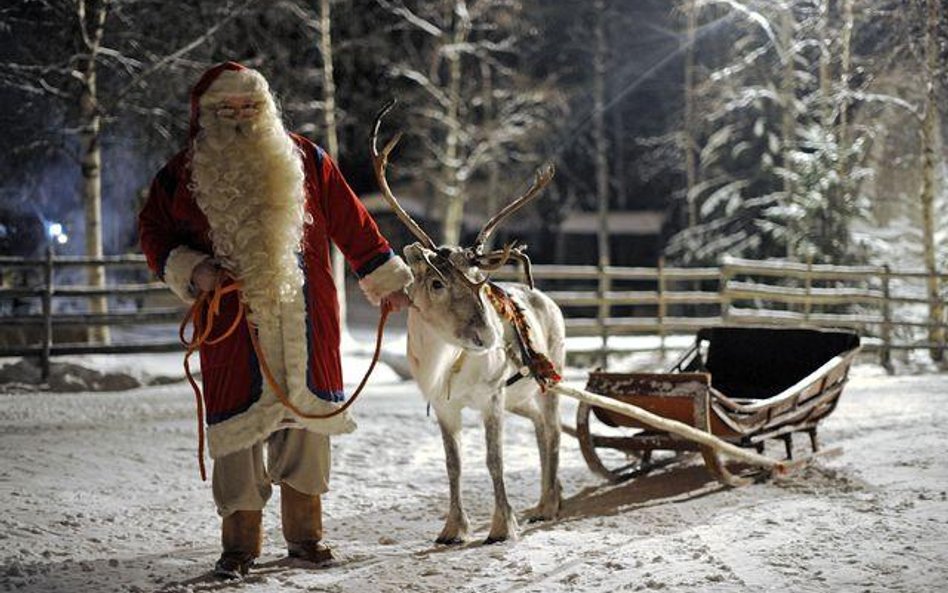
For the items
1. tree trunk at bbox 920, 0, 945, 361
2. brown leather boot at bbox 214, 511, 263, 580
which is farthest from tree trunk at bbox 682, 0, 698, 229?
brown leather boot at bbox 214, 511, 263, 580

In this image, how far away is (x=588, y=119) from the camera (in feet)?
87.8

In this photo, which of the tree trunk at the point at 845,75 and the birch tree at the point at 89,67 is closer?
the birch tree at the point at 89,67

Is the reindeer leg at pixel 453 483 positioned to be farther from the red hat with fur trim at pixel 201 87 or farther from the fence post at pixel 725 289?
the fence post at pixel 725 289

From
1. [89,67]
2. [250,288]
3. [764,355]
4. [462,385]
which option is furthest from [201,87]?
[89,67]

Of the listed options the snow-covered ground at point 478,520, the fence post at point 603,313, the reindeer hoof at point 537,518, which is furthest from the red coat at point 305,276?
the fence post at point 603,313

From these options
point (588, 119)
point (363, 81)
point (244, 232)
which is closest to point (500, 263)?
point (244, 232)

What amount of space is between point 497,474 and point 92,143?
1006 cm

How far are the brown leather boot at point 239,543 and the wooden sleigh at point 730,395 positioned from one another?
237cm

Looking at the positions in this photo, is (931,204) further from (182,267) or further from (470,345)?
(182,267)

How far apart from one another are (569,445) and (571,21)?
1989 cm

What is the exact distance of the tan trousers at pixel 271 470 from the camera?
437 centimetres

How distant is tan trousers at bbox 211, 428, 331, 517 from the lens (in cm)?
437

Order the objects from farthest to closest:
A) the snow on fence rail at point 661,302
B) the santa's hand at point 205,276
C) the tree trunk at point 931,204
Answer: the tree trunk at point 931,204, the snow on fence rail at point 661,302, the santa's hand at point 205,276

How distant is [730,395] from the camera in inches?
294
